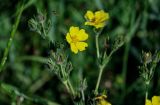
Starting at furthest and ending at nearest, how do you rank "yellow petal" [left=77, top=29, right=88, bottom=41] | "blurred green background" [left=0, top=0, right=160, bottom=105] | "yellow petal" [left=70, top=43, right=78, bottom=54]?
"blurred green background" [left=0, top=0, right=160, bottom=105], "yellow petal" [left=77, top=29, right=88, bottom=41], "yellow petal" [left=70, top=43, right=78, bottom=54]

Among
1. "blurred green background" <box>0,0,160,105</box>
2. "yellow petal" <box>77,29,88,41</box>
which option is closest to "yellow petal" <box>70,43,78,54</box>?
"yellow petal" <box>77,29,88,41</box>

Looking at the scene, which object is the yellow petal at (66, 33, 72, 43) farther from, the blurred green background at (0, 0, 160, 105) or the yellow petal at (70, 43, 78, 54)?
the blurred green background at (0, 0, 160, 105)

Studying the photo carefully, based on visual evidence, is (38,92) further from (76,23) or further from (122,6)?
(122,6)

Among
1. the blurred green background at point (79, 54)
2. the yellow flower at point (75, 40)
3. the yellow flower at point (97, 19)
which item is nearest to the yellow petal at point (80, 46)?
the yellow flower at point (75, 40)

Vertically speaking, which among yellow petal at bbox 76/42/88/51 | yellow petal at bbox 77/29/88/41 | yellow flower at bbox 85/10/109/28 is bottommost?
yellow petal at bbox 76/42/88/51

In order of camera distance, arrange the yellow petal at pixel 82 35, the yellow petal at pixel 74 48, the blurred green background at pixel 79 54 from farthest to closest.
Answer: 1. the blurred green background at pixel 79 54
2. the yellow petal at pixel 82 35
3. the yellow petal at pixel 74 48

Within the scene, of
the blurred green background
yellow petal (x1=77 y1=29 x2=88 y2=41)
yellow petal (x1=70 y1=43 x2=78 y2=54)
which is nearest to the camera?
yellow petal (x1=70 y1=43 x2=78 y2=54)

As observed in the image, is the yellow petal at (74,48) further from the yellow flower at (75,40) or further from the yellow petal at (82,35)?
the yellow petal at (82,35)

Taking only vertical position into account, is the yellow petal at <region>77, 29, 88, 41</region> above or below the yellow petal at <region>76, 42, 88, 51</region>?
above

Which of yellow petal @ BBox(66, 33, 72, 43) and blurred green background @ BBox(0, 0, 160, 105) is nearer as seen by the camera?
yellow petal @ BBox(66, 33, 72, 43)
